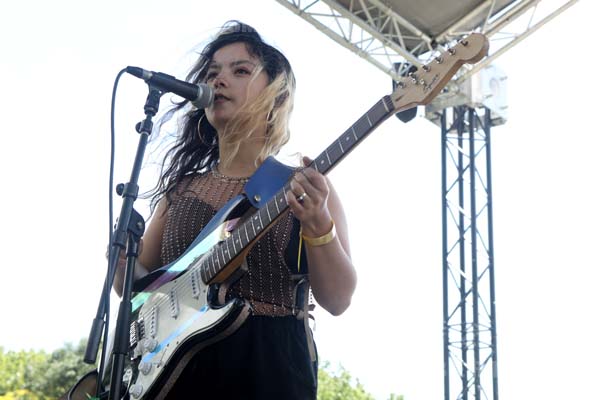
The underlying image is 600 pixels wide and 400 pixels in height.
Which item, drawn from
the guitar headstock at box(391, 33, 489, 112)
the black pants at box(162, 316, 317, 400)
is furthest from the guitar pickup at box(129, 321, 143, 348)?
the guitar headstock at box(391, 33, 489, 112)

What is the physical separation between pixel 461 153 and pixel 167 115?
4448 mm

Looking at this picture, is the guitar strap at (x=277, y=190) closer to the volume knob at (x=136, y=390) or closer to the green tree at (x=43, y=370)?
the volume knob at (x=136, y=390)

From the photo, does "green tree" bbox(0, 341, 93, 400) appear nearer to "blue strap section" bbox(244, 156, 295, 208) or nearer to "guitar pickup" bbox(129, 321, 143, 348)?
"guitar pickup" bbox(129, 321, 143, 348)

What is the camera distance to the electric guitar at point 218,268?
75.9 inches

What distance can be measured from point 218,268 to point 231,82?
2.05 feet

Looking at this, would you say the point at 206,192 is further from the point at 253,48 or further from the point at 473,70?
the point at 473,70

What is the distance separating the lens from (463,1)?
6109 mm

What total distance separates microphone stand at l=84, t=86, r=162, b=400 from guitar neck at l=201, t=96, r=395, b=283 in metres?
0.22

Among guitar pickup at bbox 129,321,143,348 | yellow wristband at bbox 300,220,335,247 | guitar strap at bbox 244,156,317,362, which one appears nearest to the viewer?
yellow wristband at bbox 300,220,335,247

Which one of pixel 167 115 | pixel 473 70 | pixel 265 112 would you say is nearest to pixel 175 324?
pixel 265 112

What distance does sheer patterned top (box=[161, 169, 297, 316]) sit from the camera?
203 cm

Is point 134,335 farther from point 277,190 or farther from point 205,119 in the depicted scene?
point 205,119

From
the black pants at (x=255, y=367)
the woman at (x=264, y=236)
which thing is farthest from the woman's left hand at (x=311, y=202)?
the black pants at (x=255, y=367)

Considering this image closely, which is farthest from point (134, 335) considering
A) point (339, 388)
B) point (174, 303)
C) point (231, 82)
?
point (339, 388)
